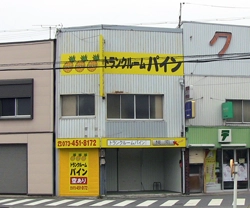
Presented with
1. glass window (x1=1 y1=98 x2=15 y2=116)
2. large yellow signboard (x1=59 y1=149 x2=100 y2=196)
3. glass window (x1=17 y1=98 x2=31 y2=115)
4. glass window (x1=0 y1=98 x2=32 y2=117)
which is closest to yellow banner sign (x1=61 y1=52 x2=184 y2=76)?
glass window (x1=17 y1=98 x2=31 y2=115)

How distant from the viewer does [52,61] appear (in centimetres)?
2572

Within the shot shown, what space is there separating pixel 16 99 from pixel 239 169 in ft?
44.1

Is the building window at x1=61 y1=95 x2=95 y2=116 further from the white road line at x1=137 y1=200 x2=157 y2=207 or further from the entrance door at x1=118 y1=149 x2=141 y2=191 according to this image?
the white road line at x1=137 y1=200 x2=157 y2=207

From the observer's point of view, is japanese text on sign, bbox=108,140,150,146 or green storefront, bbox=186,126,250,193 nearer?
japanese text on sign, bbox=108,140,150,146

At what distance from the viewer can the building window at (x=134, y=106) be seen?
25.3 m

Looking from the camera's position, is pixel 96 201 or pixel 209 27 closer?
pixel 96 201

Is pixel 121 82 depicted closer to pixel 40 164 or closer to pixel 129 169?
pixel 129 169

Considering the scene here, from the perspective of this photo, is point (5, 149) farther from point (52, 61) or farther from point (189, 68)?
point (189, 68)

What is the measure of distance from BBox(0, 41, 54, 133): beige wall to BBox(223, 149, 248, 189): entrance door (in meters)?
10.2

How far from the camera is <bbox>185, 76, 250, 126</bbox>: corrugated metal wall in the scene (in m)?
26.1

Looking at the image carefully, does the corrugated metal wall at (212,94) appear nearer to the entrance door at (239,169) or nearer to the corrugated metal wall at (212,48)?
the corrugated metal wall at (212,48)

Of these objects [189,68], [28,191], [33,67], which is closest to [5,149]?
[28,191]

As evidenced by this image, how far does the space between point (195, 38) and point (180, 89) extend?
120 inches

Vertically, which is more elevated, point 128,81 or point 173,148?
point 128,81
